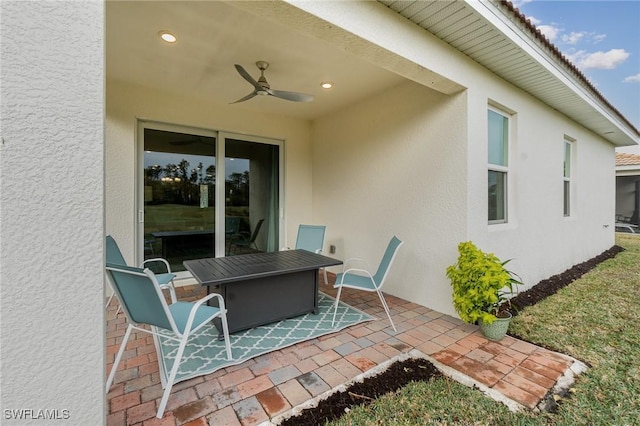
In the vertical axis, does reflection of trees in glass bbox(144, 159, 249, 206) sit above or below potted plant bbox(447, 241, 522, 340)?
above

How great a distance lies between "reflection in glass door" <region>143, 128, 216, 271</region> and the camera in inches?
Result: 175

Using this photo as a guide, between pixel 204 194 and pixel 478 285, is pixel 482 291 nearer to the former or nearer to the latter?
pixel 478 285

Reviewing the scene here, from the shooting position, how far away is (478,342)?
9.19 ft

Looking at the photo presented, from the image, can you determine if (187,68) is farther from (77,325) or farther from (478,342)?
(478,342)

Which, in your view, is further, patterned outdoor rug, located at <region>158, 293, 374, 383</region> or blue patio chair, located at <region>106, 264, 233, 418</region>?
patterned outdoor rug, located at <region>158, 293, 374, 383</region>

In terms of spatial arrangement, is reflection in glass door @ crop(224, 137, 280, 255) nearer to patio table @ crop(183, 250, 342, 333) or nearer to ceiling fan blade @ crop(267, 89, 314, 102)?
patio table @ crop(183, 250, 342, 333)

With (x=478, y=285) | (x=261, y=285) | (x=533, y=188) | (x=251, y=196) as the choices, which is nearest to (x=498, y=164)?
(x=533, y=188)

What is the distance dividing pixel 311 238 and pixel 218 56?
121 inches

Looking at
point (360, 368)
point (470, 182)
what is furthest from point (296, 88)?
point (360, 368)

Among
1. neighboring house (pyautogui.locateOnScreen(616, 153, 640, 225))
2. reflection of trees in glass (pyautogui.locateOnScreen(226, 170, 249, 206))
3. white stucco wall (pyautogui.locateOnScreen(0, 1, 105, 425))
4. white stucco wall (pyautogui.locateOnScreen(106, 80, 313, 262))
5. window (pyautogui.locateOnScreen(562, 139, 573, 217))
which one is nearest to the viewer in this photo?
white stucco wall (pyautogui.locateOnScreen(0, 1, 105, 425))

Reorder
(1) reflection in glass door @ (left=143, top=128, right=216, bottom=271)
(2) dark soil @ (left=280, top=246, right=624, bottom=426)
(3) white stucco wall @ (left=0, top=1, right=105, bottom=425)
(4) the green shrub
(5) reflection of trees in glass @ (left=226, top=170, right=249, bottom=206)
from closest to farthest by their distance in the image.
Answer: (3) white stucco wall @ (left=0, top=1, right=105, bottom=425) < (2) dark soil @ (left=280, top=246, right=624, bottom=426) < (4) the green shrub < (1) reflection in glass door @ (left=143, top=128, right=216, bottom=271) < (5) reflection of trees in glass @ (left=226, top=170, right=249, bottom=206)

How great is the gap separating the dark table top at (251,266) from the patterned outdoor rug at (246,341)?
651 millimetres

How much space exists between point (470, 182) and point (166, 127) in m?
4.64

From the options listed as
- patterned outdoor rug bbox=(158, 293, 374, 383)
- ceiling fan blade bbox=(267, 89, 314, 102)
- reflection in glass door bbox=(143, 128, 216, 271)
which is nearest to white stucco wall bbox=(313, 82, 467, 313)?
patterned outdoor rug bbox=(158, 293, 374, 383)
